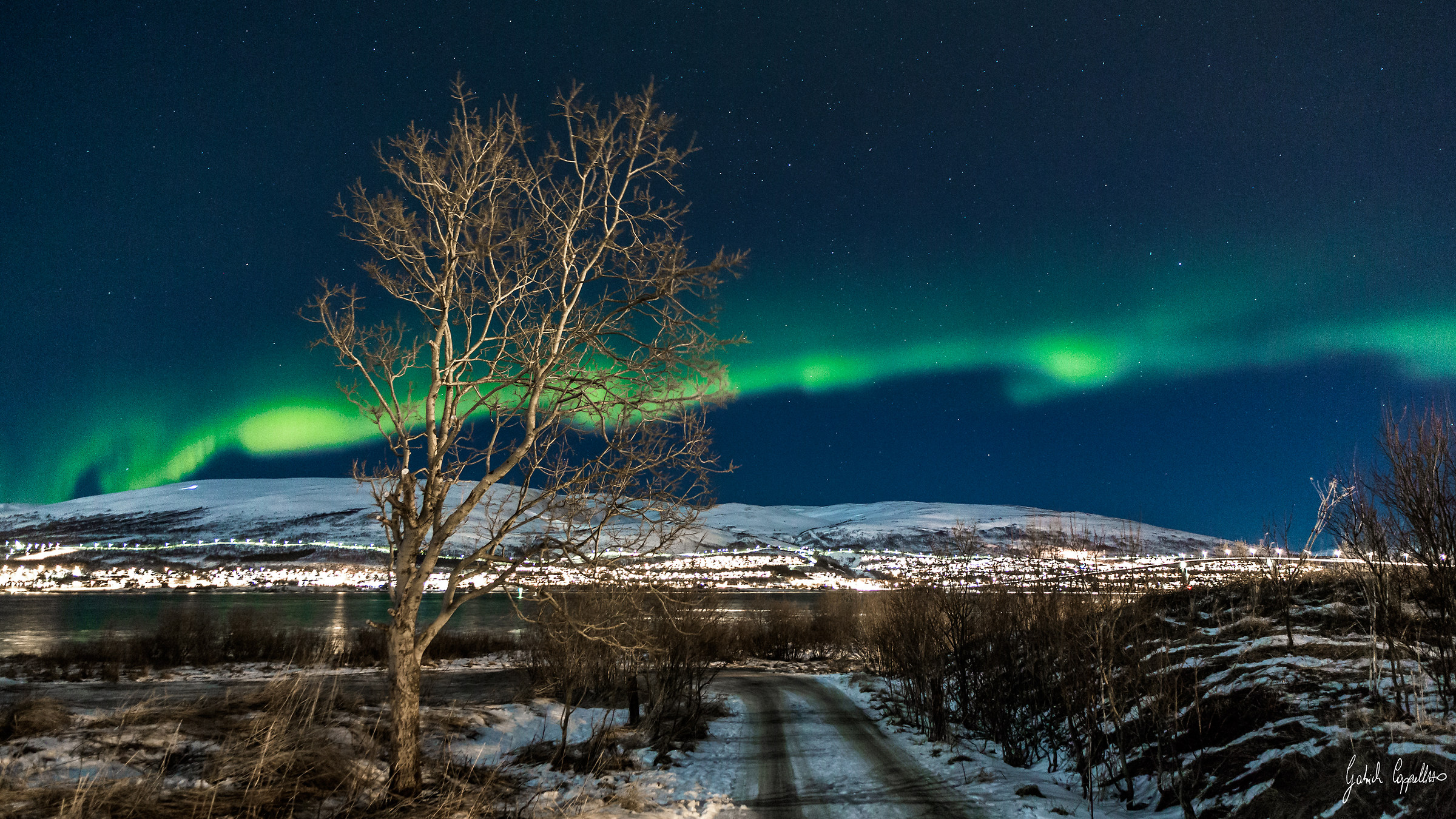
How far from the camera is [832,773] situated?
603 inches

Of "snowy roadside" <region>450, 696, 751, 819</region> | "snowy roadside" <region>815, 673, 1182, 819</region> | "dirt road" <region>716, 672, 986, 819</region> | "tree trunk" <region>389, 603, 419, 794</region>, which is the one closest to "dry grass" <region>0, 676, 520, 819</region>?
"tree trunk" <region>389, 603, 419, 794</region>

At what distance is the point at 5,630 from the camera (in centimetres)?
6153

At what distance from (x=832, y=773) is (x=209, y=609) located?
10358 centimetres

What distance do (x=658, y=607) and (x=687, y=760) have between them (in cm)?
432

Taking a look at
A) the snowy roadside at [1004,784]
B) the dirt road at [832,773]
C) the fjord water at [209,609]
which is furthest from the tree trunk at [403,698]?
the fjord water at [209,609]

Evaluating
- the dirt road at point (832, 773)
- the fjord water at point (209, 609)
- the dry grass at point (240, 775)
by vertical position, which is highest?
the dry grass at point (240, 775)

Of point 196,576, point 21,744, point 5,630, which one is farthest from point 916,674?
point 196,576

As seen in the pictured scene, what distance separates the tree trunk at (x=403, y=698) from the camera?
10.3 meters

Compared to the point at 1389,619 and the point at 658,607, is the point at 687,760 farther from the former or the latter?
the point at 1389,619

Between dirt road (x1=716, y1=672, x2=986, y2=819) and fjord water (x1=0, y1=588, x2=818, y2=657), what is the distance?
17.8 ft

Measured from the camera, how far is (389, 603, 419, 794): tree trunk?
405 inches

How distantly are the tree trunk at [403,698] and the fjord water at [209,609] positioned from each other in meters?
15.4

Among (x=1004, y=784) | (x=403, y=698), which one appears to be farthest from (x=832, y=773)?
(x=403, y=698)

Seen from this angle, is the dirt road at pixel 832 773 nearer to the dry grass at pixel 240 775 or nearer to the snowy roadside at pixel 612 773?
the snowy roadside at pixel 612 773
